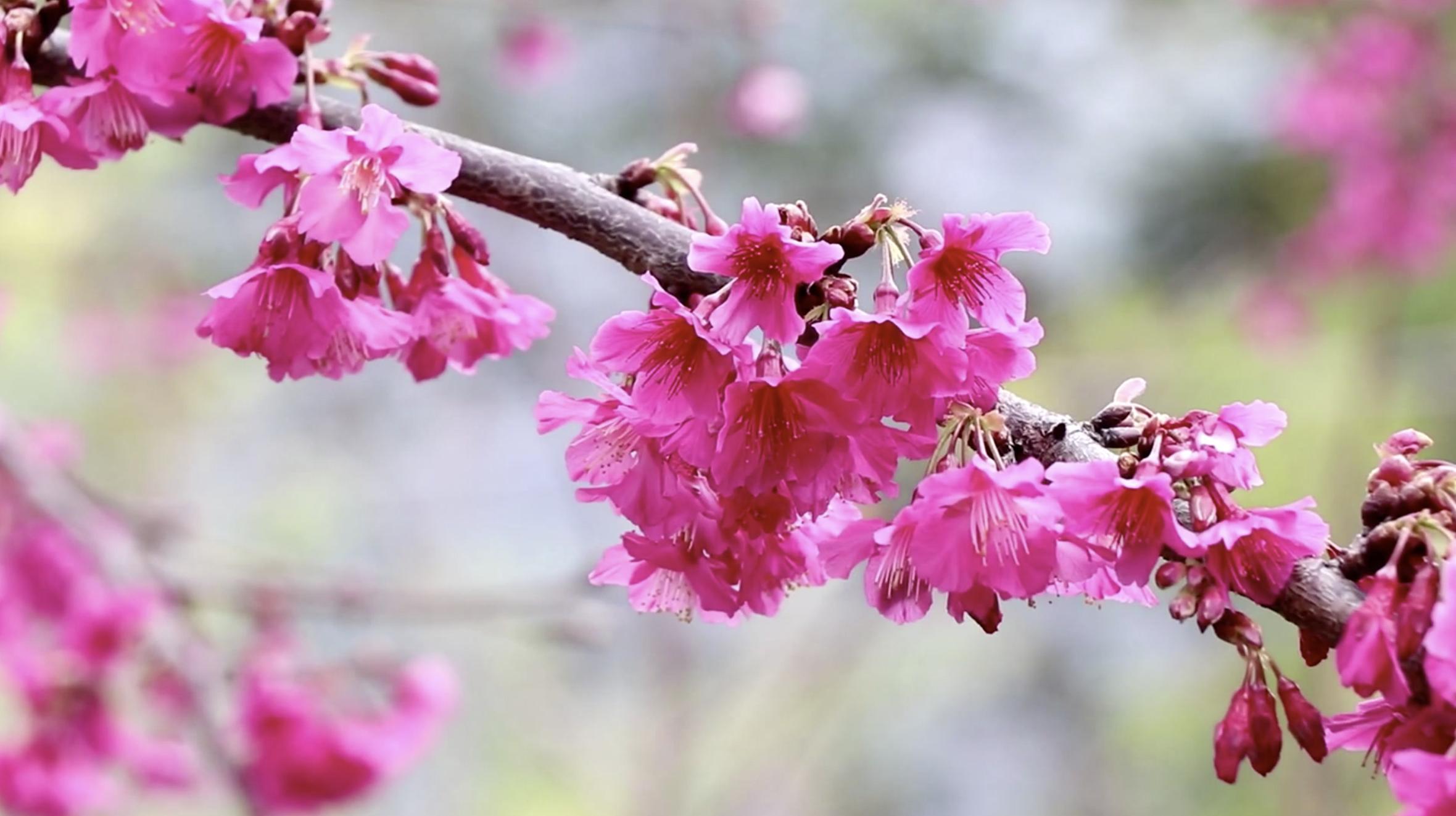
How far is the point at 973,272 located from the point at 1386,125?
3.05m

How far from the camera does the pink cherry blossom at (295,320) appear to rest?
65cm

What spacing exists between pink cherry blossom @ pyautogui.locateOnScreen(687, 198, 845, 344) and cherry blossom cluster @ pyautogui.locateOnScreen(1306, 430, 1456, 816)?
11.5 inches

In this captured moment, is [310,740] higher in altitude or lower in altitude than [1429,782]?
higher

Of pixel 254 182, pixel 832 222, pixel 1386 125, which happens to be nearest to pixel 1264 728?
pixel 254 182

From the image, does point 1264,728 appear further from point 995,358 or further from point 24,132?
point 24,132

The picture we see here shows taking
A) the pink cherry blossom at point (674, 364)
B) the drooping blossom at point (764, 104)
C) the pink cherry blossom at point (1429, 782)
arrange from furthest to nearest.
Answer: the drooping blossom at point (764, 104)
the pink cherry blossom at point (674, 364)
the pink cherry blossom at point (1429, 782)

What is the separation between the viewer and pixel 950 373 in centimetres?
56

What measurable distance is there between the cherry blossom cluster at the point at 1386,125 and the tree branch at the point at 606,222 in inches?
113

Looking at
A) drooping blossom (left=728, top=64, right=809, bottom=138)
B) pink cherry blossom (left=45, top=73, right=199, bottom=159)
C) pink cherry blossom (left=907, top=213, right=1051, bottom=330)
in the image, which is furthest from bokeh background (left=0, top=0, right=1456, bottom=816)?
pink cherry blossom (left=907, top=213, right=1051, bottom=330)

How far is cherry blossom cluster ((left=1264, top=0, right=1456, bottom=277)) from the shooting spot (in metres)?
2.99

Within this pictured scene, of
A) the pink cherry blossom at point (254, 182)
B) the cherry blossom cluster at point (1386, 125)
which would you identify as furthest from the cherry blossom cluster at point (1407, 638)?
the cherry blossom cluster at point (1386, 125)

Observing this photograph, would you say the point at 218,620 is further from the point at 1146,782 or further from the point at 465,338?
the point at 465,338

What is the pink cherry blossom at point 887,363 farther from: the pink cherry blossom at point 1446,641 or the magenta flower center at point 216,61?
the magenta flower center at point 216,61

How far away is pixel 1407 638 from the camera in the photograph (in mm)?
522
